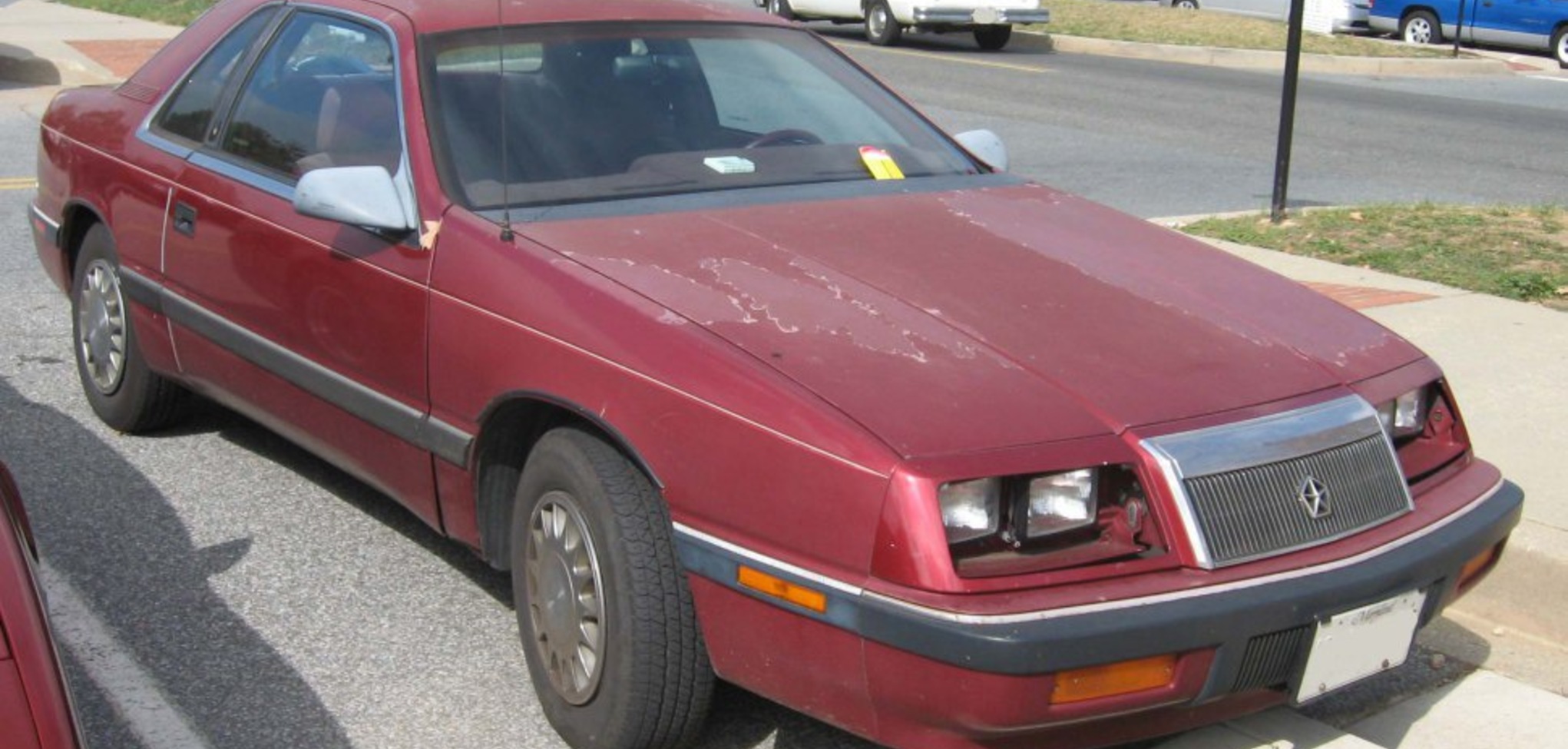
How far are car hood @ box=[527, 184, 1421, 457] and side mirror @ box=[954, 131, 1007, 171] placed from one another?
0.50 m

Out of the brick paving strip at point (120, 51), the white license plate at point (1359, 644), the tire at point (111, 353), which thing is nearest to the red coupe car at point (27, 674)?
the white license plate at point (1359, 644)

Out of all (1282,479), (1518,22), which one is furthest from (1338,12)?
(1282,479)

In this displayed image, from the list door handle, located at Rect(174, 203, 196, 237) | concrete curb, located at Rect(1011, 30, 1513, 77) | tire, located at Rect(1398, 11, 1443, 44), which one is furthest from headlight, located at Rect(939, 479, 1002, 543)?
tire, located at Rect(1398, 11, 1443, 44)

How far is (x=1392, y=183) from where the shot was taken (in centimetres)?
1228

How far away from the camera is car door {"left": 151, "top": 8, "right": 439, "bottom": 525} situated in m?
4.40

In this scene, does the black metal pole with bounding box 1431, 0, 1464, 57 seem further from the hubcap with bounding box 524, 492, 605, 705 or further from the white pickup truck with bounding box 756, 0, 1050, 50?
the hubcap with bounding box 524, 492, 605, 705

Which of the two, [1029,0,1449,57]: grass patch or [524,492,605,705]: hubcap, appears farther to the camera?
[1029,0,1449,57]: grass patch

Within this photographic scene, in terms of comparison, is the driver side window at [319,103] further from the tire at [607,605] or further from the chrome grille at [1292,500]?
the chrome grille at [1292,500]

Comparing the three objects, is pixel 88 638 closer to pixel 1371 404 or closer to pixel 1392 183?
pixel 1371 404

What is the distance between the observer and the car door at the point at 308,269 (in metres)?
4.40

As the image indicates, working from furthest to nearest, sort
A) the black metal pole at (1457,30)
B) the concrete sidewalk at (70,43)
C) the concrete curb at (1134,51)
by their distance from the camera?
the black metal pole at (1457,30) < the concrete curb at (1134,51) < the concrete sidewalk at (70,43)

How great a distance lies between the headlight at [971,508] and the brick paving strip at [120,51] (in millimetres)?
13742

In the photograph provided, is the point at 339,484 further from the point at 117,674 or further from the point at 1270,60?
the point at 1270,60

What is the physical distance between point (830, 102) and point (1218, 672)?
7.70ft
